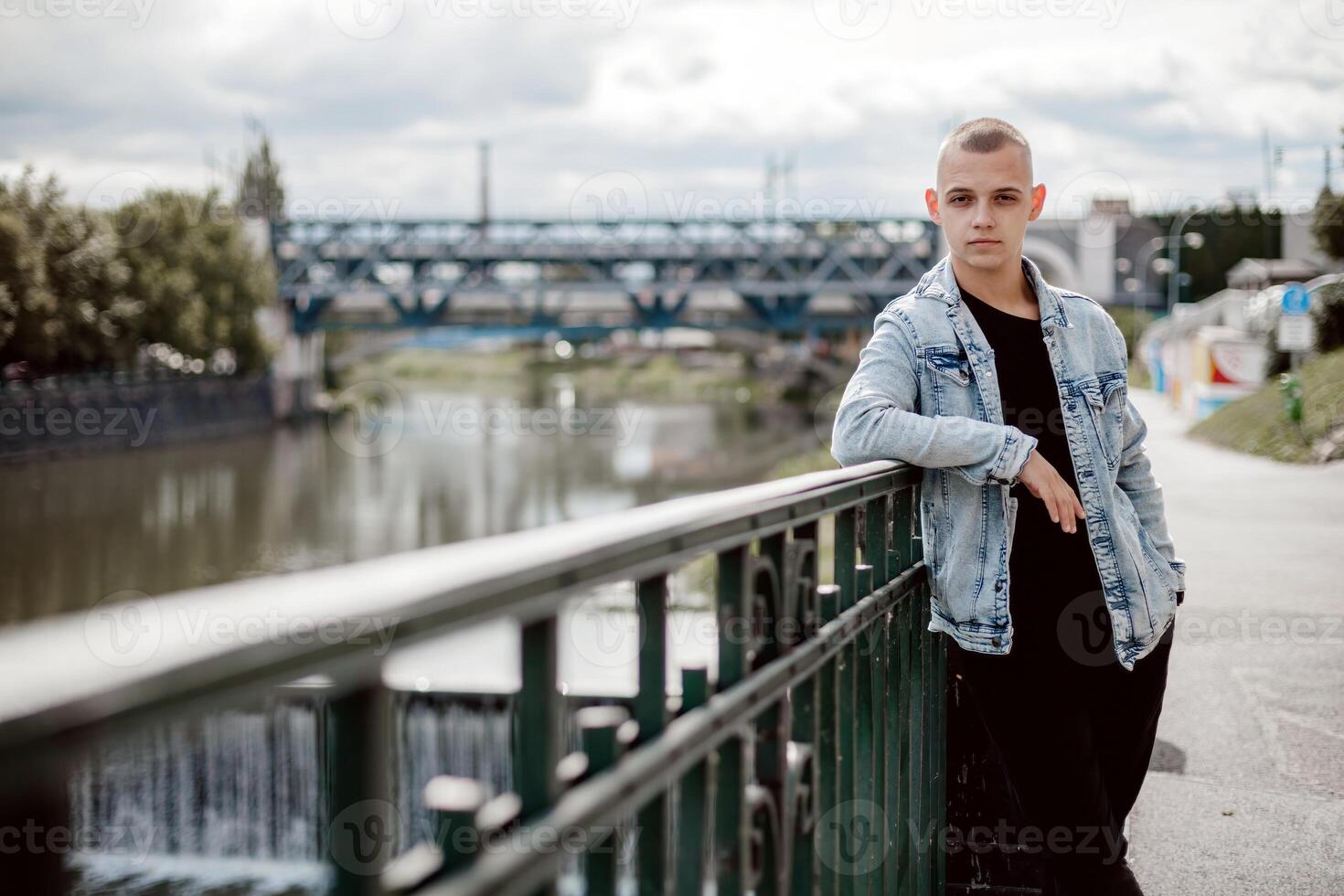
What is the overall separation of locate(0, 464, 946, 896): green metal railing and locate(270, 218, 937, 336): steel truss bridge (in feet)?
182

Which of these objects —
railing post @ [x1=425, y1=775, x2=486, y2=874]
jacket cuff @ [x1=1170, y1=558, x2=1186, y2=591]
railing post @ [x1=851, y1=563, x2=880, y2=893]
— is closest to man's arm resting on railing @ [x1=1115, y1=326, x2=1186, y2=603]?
jacket cuff @ [x1=1170, y1=558, x2=1186, y2=591]

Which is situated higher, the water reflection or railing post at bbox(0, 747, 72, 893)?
railing post at bbox(0, 747, 72, 893)

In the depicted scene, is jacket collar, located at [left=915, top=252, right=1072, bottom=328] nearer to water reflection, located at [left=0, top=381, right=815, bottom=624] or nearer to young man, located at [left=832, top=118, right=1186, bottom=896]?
young man, located at [left=832, top=118, right=1186, bottom=896]

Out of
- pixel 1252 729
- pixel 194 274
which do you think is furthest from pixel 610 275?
pixel 1252 729

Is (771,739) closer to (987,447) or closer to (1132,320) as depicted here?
(987,447)

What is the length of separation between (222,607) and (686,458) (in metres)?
46.6

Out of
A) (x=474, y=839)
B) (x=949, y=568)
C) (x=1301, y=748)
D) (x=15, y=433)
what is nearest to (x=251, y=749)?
(x=474, y=839)

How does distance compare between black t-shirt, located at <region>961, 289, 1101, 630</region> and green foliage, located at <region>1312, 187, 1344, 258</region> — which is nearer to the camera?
black t-shirt, located at <region>961, 289, 1101, 630</region>

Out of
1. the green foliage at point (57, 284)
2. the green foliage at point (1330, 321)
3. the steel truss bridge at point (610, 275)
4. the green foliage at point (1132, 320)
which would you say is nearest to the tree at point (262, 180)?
the steel truss bridge at point (610, 275)

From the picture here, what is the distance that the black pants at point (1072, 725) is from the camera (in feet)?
8.99

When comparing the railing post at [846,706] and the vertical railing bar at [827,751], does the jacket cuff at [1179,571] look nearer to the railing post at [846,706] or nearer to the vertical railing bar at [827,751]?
the railing post at [846,706]

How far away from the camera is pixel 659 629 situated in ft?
5.29

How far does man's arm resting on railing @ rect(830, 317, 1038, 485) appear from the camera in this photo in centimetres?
269

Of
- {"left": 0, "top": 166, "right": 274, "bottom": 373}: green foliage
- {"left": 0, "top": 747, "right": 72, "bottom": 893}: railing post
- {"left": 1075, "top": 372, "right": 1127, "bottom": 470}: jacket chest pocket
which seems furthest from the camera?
{"left": 0, "top": 166, "right": 274, "bottom": 373}: green foliage
